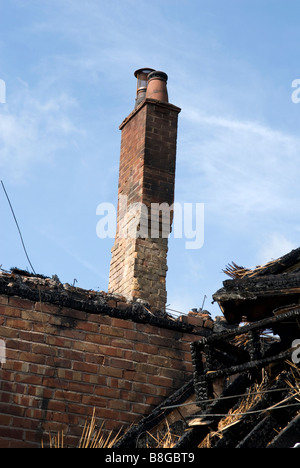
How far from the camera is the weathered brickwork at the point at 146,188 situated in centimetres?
1110

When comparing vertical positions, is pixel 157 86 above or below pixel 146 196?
above

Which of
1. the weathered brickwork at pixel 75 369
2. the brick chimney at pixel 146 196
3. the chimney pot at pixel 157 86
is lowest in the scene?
the weathered brickwork at pixel 75 369

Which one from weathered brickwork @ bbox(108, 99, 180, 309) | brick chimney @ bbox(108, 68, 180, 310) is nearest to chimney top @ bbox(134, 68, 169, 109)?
brick chimney @ bbox(108, 68, 180, 310)

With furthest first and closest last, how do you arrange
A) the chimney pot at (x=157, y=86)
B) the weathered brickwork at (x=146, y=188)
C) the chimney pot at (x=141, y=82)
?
the chimney pot at (x=141, y=82), the chimney pot at (x=157, y=86), the weathered brickwork at (x=146, y=188)

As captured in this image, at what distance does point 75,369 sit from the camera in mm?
7742

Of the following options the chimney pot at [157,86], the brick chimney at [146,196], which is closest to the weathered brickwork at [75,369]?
the brick chimney at [146,196]

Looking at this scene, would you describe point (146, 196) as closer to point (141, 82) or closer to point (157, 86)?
point (157, 86)

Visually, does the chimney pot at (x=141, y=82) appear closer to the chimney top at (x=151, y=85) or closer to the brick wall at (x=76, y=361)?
the chimney top at (x=151, y=85)

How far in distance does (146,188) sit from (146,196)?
144mm

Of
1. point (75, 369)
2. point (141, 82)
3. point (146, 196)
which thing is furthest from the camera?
point (141, 82)

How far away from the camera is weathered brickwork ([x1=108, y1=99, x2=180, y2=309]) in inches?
437

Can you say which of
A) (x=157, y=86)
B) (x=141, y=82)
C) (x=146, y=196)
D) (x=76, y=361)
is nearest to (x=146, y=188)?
(x=146, y=196)

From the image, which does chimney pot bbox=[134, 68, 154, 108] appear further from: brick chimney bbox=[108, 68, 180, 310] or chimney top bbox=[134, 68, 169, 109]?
brick chimney bbox=[108, 68, 180, 310]

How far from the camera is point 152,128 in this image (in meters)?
12.2
